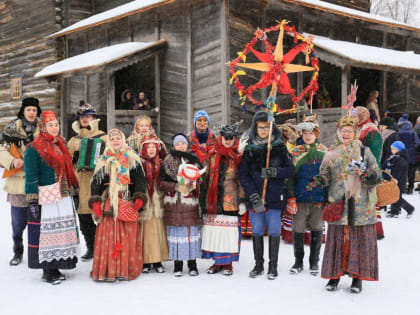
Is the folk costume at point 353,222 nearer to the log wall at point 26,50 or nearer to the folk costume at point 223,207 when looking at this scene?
the folk costume at point 223,207

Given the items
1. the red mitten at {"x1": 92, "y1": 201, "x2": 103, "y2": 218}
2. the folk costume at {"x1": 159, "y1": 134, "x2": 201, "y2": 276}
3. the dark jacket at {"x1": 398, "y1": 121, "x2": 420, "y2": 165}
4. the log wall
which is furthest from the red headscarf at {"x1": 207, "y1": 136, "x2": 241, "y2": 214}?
the log wall

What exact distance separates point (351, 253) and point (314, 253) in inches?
34.4

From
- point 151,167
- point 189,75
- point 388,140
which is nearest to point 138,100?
point 189,75

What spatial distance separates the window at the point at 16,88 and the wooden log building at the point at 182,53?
74 centimetres

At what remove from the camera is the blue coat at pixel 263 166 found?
184 inches

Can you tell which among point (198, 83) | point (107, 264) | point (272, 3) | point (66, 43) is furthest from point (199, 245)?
point (66, 43)

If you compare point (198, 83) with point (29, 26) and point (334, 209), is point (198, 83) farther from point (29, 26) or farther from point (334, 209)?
point (29, 26)

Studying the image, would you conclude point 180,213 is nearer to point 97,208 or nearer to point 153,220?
point 153,220

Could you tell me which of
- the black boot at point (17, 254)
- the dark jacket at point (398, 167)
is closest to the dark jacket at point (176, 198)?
the black boot at point (17, 254)

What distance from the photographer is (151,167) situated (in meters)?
4.95

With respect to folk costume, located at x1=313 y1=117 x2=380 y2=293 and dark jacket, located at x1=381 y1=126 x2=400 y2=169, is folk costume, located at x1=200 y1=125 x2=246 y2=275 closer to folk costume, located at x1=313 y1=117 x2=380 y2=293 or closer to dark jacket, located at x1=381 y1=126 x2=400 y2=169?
folk costume, located at x1=313 y1=117 x2=380 y2=293

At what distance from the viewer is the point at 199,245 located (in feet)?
15.9

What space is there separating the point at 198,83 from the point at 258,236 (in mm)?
6291

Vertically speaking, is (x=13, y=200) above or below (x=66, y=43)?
below
